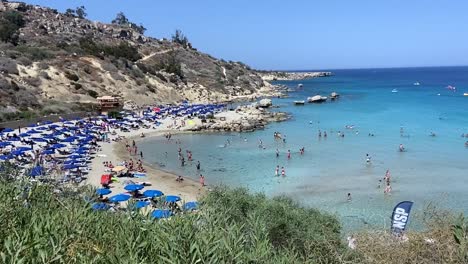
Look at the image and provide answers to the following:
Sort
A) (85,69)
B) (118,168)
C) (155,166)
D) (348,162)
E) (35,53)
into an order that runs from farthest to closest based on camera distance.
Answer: (85,69), (35,53), (348,162), (155,166), (118,168)

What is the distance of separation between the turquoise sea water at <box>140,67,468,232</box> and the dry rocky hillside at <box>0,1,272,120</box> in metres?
21.0

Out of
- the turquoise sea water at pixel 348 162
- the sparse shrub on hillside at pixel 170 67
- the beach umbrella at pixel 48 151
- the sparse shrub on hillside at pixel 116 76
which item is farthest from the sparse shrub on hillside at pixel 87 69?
the beach umbrella at pixel 48 151

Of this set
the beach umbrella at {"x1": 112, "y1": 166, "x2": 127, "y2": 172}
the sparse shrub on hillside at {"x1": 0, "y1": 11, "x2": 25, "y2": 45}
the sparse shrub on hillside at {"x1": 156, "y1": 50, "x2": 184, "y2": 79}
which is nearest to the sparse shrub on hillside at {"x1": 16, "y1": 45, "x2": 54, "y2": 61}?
the sparse shrub on hillside at {"x1": 0, "y1": 11, "x2": 25, "y2": 45}

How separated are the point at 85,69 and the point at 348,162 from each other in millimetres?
50543

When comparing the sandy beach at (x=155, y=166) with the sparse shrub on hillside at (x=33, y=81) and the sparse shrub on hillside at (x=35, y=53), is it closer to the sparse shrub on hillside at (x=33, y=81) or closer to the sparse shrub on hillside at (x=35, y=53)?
the sparse shrub on hillside at (x=33, y=81)

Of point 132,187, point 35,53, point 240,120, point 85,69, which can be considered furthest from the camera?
point 85,69

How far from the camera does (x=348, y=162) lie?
132 feet

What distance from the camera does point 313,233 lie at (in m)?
14.9

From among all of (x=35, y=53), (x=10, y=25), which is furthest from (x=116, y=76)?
(x=10, y=25)

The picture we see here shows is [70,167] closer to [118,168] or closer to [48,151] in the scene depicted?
[118,168]

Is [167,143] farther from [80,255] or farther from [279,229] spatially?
[80,255]

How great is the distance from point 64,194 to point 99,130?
37912 millimetres

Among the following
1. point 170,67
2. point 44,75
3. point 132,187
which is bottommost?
point 132,187

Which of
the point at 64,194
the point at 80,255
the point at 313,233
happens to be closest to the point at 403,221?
the point at 313,233
